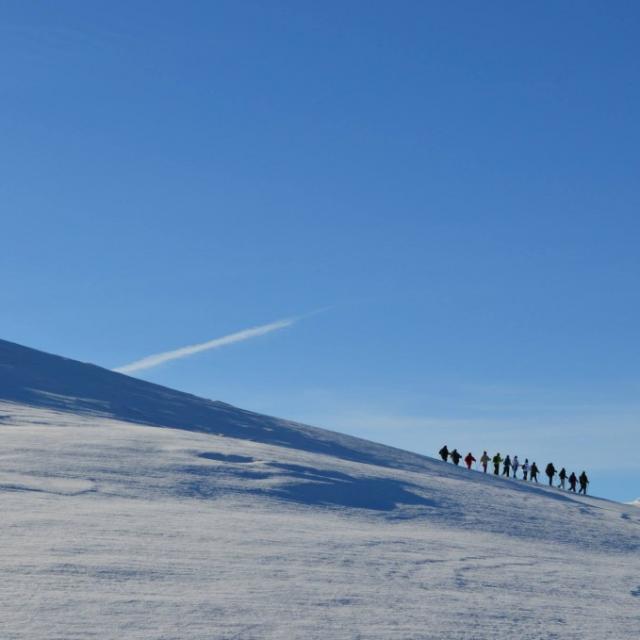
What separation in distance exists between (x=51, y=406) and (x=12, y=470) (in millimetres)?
12950

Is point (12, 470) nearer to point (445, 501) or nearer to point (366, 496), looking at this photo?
point (366, 496)

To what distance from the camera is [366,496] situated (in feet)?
63.8

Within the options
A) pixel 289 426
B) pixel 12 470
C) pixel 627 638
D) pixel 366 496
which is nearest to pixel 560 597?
pixel 627 638

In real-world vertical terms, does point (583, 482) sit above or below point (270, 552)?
above

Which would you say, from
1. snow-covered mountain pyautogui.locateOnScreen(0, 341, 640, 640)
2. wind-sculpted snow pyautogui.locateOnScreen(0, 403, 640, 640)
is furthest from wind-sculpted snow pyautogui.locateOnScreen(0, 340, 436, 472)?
wind-sculpted snow pyautogui.locateOnScreen(0, 403, 640, 640)

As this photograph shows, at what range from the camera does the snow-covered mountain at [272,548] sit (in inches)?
379

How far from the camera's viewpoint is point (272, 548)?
12.8 meters

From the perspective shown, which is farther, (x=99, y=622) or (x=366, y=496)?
(x=366, y=496)

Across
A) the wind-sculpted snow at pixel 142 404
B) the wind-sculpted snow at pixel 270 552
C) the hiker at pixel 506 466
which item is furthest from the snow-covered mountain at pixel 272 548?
the hiker at pixel 506 466

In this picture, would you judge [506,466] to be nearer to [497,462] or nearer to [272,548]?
[497,462]

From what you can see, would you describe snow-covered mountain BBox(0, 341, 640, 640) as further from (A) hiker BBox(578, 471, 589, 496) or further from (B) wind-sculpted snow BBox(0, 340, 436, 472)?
(A) hiker BBox(578, 471, 589, 496)

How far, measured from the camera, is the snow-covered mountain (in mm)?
9633

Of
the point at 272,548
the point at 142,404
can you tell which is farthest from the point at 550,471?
the point at 272,548

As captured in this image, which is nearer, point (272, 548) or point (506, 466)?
point (272, 548)
